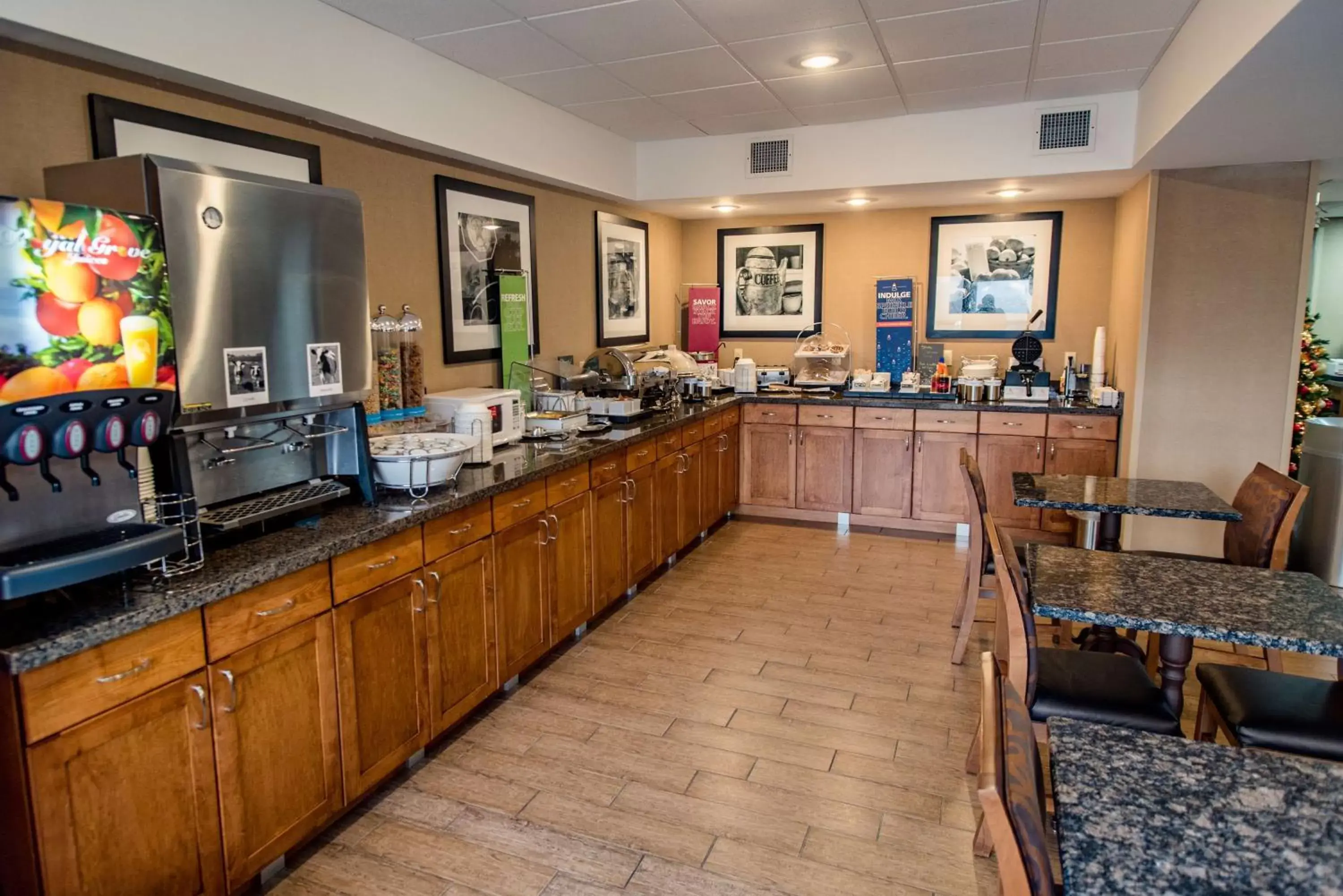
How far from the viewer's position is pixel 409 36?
3215mm

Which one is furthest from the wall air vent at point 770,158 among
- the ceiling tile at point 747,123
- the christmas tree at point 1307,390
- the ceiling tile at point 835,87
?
the christmas tree at point 1307,390

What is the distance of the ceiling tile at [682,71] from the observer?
3.54m

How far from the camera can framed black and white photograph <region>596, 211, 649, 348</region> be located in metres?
5.25

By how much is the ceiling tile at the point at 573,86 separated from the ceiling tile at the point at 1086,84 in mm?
2055

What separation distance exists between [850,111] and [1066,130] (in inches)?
44.9

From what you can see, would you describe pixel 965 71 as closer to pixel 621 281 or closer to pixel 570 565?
pixel 621 281

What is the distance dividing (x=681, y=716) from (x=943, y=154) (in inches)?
135

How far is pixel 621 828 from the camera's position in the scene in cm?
244

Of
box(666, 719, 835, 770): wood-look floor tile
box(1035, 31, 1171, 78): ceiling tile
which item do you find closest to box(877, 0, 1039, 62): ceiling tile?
box(1035, 31, 1171, 78): ceiling tile

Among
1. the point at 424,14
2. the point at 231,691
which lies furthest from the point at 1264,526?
the point at 424,14

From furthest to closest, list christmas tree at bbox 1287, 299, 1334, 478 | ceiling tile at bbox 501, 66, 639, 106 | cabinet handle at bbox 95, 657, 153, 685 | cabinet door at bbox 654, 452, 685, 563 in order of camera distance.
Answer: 1. christmas tree at bbox 1287, 299, 1334, 478
2. cabinet door at bbox 654, 452, 685, 563
3. ceiling tile at bbox 501, 66, 639, 106
4. cabinet handle at bbox 95, 657, 153, 685

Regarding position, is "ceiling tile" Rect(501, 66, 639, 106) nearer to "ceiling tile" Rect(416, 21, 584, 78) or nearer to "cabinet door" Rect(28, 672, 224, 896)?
"ceiling tile" Rect(416, 21, 584, 78)

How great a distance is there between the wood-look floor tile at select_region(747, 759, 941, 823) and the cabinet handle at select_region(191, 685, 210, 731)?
164 centimetres

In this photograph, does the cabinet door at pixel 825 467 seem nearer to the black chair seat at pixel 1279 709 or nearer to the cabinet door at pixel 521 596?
the cabinet door at pixel 521 596
